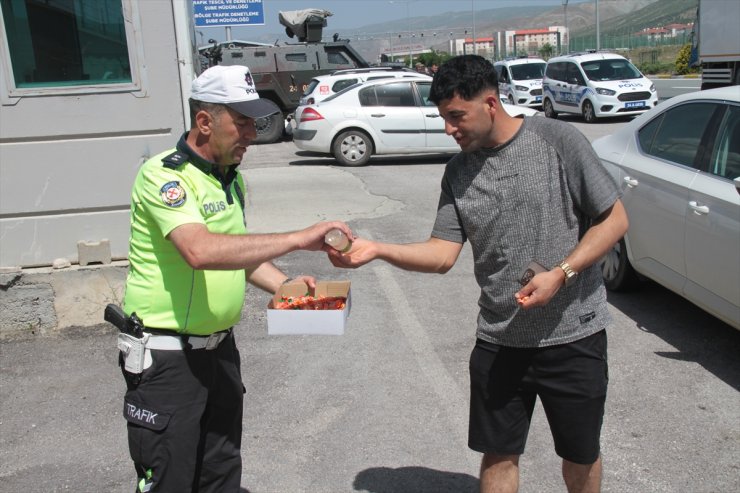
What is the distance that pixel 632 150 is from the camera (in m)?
6.07

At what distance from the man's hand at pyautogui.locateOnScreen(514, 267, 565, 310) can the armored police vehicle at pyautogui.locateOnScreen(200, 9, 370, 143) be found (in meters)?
16.4

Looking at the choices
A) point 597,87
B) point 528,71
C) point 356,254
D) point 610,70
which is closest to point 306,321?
point 356,254

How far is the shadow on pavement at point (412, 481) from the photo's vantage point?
12.0ft

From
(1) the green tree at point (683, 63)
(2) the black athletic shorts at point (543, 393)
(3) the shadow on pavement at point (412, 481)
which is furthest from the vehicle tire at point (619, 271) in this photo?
(1) the green tree at point (683, 63)

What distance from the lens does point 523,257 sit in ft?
9.12

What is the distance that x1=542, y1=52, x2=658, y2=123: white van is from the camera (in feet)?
66.0

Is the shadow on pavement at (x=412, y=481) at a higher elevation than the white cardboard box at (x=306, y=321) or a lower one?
lower

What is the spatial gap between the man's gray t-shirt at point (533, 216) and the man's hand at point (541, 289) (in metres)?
0.11

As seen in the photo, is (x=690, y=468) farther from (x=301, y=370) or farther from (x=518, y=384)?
(x=301, y=370)

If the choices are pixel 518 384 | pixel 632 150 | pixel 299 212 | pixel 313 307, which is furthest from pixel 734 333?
pixel 299 212

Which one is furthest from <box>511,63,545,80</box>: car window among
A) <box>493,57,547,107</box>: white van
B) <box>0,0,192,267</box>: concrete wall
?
<box>0,0,192,267</box>: concrete wall

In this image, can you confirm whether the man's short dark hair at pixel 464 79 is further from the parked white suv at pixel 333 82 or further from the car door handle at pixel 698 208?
the parked white suv at pixel 333 82

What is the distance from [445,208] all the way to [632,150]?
11.9 ft

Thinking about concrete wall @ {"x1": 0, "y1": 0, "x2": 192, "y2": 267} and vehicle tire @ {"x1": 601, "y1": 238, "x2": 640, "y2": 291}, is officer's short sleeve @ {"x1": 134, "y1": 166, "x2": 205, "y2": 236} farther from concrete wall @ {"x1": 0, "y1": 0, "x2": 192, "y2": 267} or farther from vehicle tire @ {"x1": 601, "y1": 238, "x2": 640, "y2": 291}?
vehicle tire @ {"x1": 601, "y1": 238, "x2": 640, "y2": 291}
